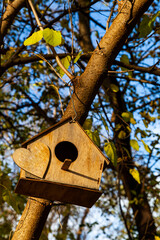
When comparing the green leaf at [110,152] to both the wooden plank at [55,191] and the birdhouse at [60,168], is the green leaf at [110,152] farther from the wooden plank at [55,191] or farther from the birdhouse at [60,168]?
the wooden plank at [55,191]

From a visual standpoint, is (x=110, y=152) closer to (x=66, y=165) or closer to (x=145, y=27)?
(x=66, y=165)

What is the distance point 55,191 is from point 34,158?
237 millimetres

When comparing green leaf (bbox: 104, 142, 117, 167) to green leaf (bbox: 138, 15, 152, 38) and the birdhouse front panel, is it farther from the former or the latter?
green leaf (bbox: 138, 15, 152, 38)

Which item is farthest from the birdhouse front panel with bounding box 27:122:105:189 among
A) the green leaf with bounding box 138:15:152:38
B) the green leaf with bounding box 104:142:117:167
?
the green leaf with bounding box 138:15:152:38

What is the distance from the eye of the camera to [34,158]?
5.72 ft

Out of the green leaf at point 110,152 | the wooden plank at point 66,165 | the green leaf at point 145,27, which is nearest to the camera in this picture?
the wooden plank at point 66,165

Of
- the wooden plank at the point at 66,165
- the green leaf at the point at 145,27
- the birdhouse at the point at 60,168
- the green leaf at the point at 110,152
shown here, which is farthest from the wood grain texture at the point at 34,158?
the green leaf at the point at 145,27

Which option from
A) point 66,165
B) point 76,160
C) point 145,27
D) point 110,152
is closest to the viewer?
point 66,165

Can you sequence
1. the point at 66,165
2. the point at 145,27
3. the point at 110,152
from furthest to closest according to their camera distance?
the point at 145,27
the point at 110,152
the point at 66,165

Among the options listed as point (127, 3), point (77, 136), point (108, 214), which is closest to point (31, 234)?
point (77, 136)

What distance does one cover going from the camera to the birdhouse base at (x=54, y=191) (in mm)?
1695

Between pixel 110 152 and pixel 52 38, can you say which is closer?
pixel 52 38

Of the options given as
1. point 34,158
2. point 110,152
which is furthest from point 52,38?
point 110,152

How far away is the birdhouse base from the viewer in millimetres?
1695
